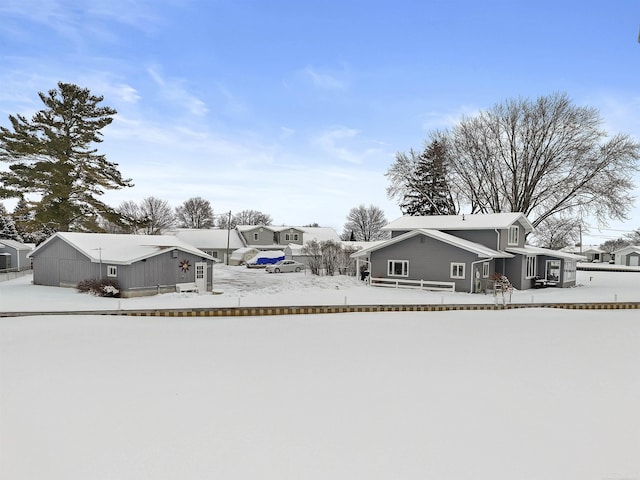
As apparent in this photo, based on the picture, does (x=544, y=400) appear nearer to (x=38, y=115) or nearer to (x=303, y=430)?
(x=303, y=430)

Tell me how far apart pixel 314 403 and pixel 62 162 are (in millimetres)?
31244

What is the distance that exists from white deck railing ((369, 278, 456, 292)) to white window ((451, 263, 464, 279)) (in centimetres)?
59

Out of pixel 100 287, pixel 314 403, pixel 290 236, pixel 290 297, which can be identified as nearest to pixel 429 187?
pixel 290 236

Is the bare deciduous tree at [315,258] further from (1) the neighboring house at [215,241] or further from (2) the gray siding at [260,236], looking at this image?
(2) the gray siding at [260,236]

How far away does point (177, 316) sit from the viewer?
48.6ft

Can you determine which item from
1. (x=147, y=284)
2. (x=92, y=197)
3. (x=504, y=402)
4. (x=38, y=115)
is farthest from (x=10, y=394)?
(x=38, y=115)

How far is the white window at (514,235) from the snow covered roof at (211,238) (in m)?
33.9

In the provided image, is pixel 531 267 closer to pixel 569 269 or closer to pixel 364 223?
pixel 569 269

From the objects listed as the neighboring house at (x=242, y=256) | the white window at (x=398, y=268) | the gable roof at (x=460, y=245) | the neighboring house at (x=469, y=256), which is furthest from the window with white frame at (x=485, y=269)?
the neighboring house at (x=242, y=256)

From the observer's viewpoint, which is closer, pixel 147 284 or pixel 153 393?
pixel 153 393

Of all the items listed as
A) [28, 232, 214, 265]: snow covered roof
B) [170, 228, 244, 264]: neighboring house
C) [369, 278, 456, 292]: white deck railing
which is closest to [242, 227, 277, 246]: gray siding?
[170, 228, 244, 264]: neighboring house

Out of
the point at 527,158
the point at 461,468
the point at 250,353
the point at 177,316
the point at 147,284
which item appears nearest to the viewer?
the point at 461,468

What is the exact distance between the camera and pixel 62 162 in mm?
30469

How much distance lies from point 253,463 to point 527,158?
34148 mm
